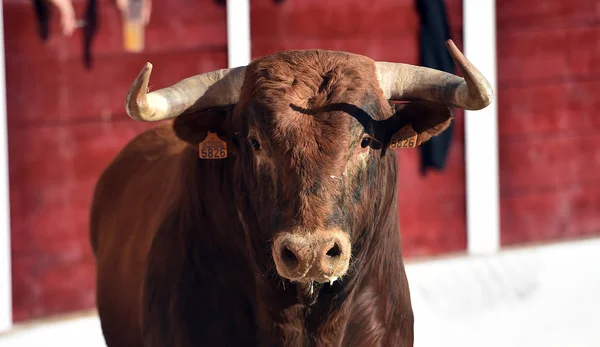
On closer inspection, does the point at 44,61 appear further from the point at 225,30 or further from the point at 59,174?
the point at 225,30

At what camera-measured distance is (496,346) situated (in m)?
6.45

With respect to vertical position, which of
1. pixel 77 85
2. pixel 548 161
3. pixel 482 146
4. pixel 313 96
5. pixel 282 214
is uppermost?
pixel 77 85

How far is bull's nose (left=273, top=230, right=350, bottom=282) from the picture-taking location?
10.7ft

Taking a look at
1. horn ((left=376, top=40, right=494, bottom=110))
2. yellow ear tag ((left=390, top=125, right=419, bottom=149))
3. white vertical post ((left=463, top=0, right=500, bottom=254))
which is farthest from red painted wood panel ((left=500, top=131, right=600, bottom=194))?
yellow ear tag ((left=390, top=125, right=419, bottom=149))

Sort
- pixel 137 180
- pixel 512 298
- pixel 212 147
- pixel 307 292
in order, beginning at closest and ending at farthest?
pixel 307 292 → pixel 212 147 → pixel 137 180 → pixel 512 298

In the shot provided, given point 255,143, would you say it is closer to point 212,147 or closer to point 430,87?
point 212,147

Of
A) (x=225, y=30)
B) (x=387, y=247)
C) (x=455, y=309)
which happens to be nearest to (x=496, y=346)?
(x=455, y=309)

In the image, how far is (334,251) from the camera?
333 cm

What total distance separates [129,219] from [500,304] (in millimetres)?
2894

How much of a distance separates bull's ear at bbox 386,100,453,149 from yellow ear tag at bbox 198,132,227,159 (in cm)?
50

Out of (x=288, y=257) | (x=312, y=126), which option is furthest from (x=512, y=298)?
(x=288, y=257)

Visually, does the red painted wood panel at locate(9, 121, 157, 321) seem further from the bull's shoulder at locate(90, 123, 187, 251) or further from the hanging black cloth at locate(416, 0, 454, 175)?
the hanging black cloth at locate(416, 0, 454, 175)

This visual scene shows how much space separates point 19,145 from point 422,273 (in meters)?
2.53

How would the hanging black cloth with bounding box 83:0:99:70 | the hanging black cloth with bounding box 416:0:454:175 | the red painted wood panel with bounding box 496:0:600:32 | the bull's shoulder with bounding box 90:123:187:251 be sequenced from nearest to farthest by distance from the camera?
1. the bull's shoulder with bounding box 90:123:187:251
2. the hanging black cloth with bounding box 83:0:99:70
3. the hanging black cloth with bounding box 416:0:454:175
4. the red painted wood panel with bounding box 496:0:600:32
